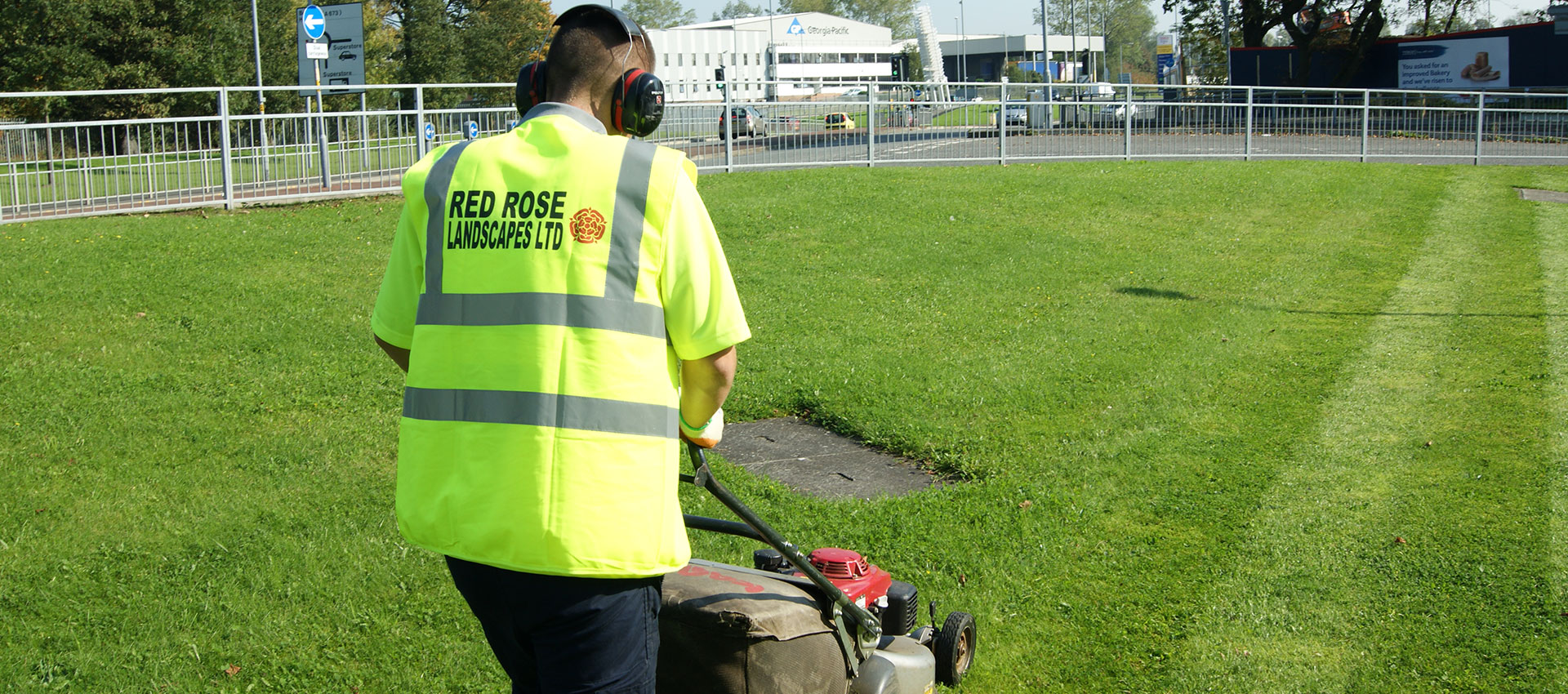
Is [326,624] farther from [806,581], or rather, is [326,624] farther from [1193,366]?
[1193,366]

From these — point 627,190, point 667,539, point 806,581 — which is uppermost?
point 627,190

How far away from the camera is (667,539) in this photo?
7.29 feet

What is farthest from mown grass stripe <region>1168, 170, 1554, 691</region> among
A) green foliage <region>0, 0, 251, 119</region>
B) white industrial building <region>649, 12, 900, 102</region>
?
white industrial building <region>649, 12, 900, 102</region>

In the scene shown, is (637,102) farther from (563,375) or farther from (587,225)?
(563,375)

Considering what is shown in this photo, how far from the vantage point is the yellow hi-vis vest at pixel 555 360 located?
6.95 ft

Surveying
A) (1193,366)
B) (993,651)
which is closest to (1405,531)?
(993,651)

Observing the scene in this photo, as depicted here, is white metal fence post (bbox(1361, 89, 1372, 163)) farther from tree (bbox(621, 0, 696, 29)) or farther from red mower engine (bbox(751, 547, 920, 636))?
tree (bbox(621, 0, 696, 29))

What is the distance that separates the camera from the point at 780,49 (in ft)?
285

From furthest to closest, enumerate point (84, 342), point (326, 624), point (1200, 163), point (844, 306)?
point (1200, 163), point (844, 306), point (84, 342), point (326, 624)

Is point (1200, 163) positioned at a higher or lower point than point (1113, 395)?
higher

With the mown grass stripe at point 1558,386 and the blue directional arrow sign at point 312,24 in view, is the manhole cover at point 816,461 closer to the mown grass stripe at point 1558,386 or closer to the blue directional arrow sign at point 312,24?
the mown grass stripe at point 1558,386

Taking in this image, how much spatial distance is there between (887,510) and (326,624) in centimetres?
246

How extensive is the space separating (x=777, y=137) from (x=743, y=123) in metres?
0.81

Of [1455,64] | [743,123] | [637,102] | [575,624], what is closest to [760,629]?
[575,624]
